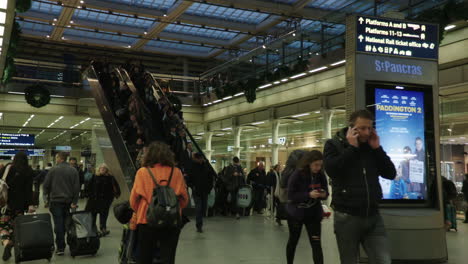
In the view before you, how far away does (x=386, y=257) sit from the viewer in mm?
3330

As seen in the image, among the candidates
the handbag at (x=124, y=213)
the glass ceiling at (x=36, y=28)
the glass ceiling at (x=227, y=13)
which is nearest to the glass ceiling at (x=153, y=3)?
the glass ceiling at (x=227, y=13)

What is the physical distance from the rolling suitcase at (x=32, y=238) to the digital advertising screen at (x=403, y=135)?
4.71 meters

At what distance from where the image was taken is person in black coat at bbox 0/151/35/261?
700 cm

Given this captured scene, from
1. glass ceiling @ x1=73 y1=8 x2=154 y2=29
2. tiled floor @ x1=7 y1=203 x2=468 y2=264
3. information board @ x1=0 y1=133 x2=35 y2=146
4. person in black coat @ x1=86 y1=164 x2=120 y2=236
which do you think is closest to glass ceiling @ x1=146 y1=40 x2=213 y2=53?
glass ceiling @ x1=73 y1=8 x2=154 y2=29

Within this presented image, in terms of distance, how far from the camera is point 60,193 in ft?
24.5

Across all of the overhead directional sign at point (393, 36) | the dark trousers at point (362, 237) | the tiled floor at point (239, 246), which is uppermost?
the overhead directional sign at point (393, 36)

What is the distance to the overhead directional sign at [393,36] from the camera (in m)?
6.61

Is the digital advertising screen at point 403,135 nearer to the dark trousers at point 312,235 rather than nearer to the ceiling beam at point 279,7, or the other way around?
the dark trousers at point 312,235

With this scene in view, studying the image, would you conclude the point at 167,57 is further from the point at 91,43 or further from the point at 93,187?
the point at 93,187

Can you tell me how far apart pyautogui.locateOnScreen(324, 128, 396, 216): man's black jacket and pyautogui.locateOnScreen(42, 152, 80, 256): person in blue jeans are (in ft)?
17.3

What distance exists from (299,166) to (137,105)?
8028 millimetres

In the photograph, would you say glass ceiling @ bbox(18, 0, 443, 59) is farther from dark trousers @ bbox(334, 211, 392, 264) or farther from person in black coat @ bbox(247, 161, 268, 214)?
dark trousers @ bbox(334, 211, 392, 264)

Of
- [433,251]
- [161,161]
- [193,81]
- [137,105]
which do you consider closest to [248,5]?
[193,81]

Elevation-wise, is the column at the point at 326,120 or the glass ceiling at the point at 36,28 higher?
A: the glass ceiling at the point at 36,28
